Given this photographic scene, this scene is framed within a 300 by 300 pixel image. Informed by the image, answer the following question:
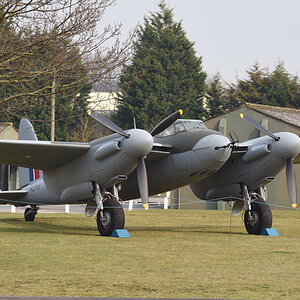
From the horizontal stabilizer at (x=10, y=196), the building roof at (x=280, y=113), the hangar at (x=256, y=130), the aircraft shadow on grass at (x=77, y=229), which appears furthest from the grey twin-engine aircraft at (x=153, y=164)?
the building roof at (x=280, y=113)

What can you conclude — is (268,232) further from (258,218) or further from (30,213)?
(30,213)

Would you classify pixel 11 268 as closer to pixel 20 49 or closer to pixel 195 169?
pixel 195 169

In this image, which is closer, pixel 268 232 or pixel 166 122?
pixel 166 122

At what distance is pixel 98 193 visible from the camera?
16.8m

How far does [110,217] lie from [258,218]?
15.8 feet

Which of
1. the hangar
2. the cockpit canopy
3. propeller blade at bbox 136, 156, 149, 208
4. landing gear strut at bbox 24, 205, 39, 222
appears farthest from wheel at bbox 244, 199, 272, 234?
the hangar

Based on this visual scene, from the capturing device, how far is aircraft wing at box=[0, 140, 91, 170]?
649 inches

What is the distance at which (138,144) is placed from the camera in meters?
15.7

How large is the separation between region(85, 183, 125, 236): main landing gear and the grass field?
0.61 metres

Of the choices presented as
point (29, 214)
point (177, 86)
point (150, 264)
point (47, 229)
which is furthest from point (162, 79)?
point (150, 264)

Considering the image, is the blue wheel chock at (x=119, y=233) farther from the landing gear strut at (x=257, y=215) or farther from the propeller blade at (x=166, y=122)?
the landing gear strut at (x=257, y=215)

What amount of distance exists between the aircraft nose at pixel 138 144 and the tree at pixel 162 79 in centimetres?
4211

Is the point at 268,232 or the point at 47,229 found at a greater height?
the point at 47,229

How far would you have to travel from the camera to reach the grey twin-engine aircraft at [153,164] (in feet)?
53.8
